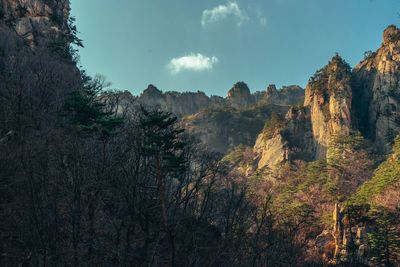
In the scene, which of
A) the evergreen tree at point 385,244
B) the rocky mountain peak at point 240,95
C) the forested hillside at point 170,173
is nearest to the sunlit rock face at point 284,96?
the rocky mountain peak at point 240,95

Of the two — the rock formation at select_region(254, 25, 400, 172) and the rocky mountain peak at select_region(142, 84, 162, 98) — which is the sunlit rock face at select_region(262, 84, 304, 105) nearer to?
the rock formation at select_region(254, 25, 400, 172)

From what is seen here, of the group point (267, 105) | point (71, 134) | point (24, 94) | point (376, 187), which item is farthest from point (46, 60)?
point (267, 105)

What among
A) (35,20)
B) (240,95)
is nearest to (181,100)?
(240,95)

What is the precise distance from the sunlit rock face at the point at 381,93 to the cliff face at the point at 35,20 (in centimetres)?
6855

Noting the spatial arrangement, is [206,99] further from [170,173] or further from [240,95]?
[170,173]

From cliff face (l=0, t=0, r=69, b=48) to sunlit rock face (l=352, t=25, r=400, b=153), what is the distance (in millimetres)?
68555

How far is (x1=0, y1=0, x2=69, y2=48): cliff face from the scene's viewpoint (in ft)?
112

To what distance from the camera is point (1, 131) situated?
1536 cm

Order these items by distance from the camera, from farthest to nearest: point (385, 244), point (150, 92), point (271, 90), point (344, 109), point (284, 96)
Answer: point (284, 96) → point (271, 90) → point (150, 92) → point (344, 109) → point (385, 244)

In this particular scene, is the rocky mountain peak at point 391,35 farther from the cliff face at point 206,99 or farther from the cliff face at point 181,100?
the cliff face at point 181,100

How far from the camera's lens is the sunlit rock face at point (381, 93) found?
46.3 m

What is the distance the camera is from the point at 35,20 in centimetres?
3684

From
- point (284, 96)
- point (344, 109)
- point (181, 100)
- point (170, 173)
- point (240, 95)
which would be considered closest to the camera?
point (170, 173)

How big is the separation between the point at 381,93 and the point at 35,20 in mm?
73974
